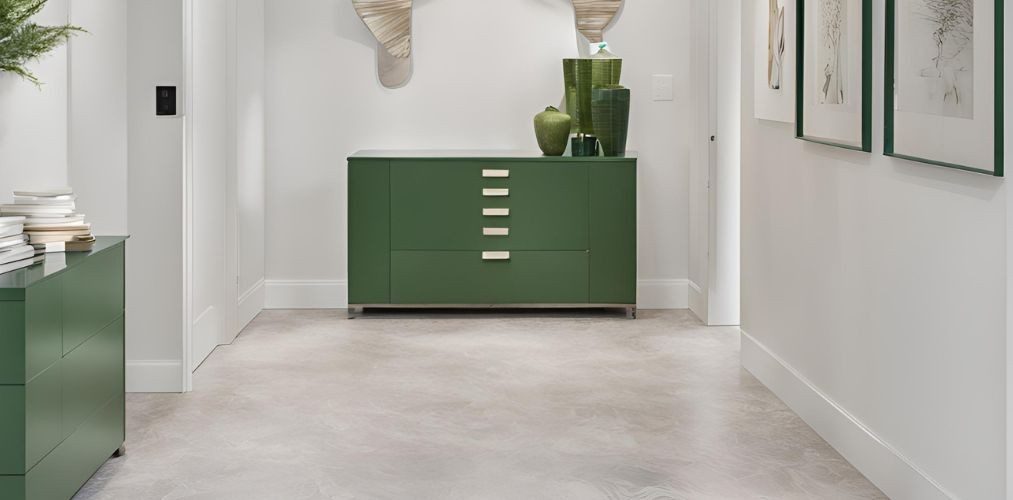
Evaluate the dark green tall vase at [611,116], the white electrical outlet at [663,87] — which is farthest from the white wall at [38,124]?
the white electrical outlet at [663,87]

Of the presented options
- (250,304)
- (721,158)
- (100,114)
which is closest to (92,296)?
(100,114)

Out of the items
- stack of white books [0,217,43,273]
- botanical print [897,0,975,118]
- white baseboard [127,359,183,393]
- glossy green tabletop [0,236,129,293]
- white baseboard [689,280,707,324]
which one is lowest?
white baseboard [127,359,183,393]

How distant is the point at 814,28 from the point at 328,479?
212 centimetres

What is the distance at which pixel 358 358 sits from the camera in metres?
5.07

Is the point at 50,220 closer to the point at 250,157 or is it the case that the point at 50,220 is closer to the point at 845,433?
the point at 845,433

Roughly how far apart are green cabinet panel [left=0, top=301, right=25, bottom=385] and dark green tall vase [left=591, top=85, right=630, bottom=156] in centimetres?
376

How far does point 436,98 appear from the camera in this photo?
6.40m

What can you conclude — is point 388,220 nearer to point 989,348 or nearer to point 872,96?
point 872,96

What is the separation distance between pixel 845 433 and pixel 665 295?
2917 mm

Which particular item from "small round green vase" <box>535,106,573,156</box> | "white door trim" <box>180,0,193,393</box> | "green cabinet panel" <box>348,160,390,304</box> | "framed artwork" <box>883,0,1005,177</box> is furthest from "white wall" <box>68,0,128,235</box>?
"framed artwork" <box>883,0,1005,177</box>

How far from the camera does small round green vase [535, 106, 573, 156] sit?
19.7 feet

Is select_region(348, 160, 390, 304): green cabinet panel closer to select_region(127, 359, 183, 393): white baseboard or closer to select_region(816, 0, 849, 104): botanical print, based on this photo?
select_region(127, 359, 183, 393): white baseboard

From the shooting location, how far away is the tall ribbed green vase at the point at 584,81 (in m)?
6.04

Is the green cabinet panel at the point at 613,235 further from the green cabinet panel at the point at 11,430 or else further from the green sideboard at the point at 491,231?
the green cabinet panel at the point at 11,430
